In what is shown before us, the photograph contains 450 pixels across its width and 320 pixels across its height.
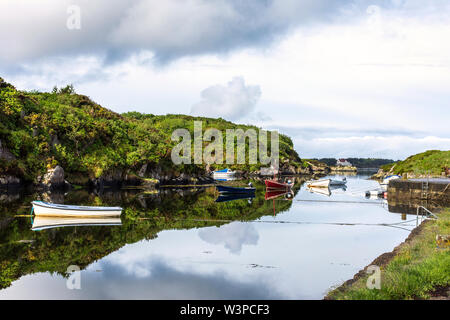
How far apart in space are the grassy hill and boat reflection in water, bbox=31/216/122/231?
3240 centimetres

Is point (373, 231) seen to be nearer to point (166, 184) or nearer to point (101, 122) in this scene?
point (166, 184)

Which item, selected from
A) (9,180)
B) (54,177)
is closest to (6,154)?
(9,180)

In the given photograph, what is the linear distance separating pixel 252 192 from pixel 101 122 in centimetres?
4163

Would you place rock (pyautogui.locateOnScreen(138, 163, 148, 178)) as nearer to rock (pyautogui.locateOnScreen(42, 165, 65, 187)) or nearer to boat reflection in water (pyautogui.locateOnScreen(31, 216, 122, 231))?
rock (pyautogui.locateOnScreen(42, 165, 65, 187))

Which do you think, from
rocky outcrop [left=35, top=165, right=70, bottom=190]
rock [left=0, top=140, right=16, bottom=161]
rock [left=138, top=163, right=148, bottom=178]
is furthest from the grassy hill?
rocky outcrop [left=35, top=165, right=70, bottom=190]

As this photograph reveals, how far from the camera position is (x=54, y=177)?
6419 centimetres

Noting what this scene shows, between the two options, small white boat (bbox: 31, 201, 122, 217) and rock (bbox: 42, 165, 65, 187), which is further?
rock (bbox: 42, 165, 65, 187)

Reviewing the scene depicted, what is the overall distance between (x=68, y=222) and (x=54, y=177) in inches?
1452

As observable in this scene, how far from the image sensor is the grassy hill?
2474 inches

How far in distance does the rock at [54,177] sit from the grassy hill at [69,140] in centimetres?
113

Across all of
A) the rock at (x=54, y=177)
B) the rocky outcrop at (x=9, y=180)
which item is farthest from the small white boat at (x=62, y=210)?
the rock at (x=54, y=177)

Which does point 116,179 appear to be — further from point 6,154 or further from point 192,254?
point 192,254

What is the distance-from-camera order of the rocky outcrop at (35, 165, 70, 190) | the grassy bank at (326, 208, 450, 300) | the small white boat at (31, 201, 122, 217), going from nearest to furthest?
the grassy bank at (326, 208, 450, 300), the small white boat at (31, 201, 122, 217), the rocky outcrop at (35, 165, 70, 190)

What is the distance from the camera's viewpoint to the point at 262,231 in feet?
100
